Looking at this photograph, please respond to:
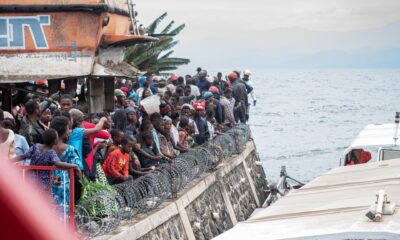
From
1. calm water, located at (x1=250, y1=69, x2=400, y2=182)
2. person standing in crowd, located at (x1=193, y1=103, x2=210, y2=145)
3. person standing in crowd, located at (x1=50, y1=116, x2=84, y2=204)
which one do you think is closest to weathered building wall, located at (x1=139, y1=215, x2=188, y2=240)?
person standing in crowd, located at (x1=50, y1=116, x2=84, y2=204)

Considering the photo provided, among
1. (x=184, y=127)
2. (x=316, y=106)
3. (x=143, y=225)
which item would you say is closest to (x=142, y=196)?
(x=143, y=225)

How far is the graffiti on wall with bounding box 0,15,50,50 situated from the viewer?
1149 cm

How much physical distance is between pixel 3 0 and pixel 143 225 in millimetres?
3510

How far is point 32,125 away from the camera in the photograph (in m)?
9.57

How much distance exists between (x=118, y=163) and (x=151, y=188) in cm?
95

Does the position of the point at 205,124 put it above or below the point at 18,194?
below

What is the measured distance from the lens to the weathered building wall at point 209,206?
450 inches

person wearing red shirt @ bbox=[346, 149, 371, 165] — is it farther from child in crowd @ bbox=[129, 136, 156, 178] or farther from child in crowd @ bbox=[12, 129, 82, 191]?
child in crowd @ bbox=[12, 129, 82, 191]

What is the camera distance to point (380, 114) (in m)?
76.6

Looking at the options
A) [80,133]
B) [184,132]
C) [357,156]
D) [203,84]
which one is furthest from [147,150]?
[203,84]

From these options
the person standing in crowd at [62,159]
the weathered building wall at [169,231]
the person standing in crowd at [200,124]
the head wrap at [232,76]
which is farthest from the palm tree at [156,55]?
the person standing in crowd at [62,159]

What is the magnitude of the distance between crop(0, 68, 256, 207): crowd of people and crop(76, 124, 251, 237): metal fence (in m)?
0.20

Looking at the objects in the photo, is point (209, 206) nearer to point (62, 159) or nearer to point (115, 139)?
point (115, 139)

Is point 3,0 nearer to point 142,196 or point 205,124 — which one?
point 142,196
